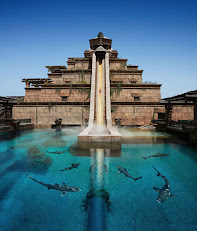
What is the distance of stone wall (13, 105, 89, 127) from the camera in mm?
17406

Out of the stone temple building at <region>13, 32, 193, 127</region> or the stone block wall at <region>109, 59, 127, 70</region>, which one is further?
the stone block wall at <region>109, 59, 127, 70</region>

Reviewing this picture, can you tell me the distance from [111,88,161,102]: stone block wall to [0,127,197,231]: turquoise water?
1289 cm

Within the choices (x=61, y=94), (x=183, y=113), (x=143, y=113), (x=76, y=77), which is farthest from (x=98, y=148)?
(x=76, y=77)

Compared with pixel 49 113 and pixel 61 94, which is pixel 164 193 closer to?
pixel 49 113

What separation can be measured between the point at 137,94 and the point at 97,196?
1701 cm

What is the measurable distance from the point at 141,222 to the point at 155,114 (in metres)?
16.1

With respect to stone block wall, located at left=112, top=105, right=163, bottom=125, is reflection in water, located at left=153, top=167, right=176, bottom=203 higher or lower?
lower

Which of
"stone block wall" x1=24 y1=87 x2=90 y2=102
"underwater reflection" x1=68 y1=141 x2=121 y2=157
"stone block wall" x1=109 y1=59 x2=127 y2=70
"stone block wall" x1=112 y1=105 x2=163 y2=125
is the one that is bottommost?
"underwater reflection" x1=68 y1=141 x2=121 y2=157

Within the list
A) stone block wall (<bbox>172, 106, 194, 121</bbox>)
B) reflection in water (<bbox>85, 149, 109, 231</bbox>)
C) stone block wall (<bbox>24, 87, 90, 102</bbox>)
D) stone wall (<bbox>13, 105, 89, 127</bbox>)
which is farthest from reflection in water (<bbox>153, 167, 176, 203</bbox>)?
stone block wall (<bbox>24, 87, 90, 102</bbox>)

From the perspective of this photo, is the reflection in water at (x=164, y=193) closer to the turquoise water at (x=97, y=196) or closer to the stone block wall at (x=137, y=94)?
the turquoise water at (x=97, y=196)

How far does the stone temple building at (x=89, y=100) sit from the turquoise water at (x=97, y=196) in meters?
9.24

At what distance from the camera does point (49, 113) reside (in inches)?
696

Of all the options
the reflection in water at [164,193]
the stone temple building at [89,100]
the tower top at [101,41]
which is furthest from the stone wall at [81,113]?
the reflection in water at [164,193]

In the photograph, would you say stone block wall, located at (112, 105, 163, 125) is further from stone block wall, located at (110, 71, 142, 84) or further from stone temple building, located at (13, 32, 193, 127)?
stone block wall, located at (110, 71, 142, 84)
